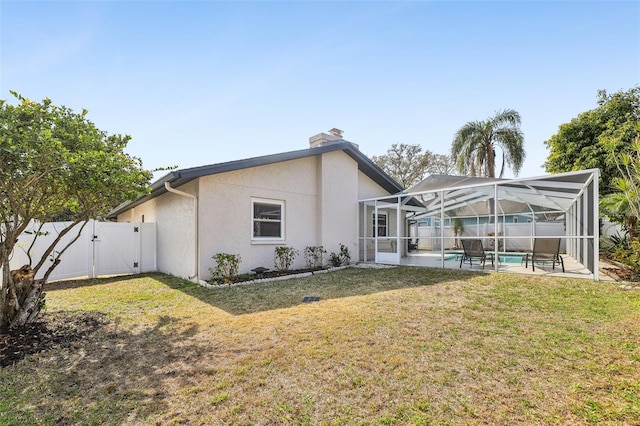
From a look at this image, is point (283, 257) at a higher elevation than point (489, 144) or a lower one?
lower

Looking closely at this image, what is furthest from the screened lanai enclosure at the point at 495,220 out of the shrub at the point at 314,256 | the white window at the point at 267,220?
the white window at the point at 267,220

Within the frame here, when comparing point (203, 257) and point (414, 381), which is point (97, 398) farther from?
point (203, 257)

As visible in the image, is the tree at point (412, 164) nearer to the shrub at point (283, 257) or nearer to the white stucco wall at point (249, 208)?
the white stucco wall at point (249, 208)

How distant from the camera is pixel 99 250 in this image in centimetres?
1123

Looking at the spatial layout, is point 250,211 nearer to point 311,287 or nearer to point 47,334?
point 311,287

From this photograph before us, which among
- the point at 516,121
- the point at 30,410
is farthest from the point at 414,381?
the point at 516,121

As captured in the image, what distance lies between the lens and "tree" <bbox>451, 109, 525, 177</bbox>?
1986 cm

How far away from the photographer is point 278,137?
14953 mm

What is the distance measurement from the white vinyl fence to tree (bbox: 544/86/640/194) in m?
21.4

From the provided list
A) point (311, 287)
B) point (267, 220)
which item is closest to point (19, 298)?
point (311, 287)

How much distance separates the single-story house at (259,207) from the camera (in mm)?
9086

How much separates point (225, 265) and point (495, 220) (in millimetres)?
7966

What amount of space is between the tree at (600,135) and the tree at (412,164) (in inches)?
582

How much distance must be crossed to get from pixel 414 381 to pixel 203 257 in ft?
24.1
